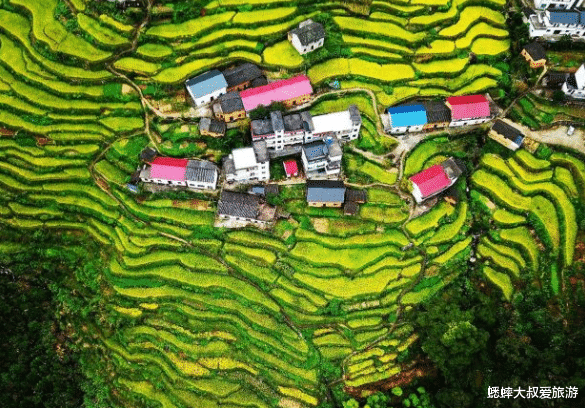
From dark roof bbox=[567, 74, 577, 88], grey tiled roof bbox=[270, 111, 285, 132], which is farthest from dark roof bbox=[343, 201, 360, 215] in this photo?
dark roof bbox=[567, 74, 577, 88]

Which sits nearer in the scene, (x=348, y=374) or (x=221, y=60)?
(x=348, y=374)

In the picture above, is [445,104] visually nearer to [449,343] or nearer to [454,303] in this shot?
[454,303]

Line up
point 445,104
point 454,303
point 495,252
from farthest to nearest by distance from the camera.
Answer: point 445,104 < point 495,252 < point 454,303

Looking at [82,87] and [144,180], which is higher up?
[82,87]

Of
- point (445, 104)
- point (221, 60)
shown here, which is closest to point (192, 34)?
point (221, 60)

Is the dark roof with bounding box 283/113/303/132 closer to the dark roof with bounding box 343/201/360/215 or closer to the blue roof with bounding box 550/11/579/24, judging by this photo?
the dark roof with bounding box 343/201/360/215

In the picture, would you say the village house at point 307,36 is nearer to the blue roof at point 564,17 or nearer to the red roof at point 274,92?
the red roof at point 274,92
